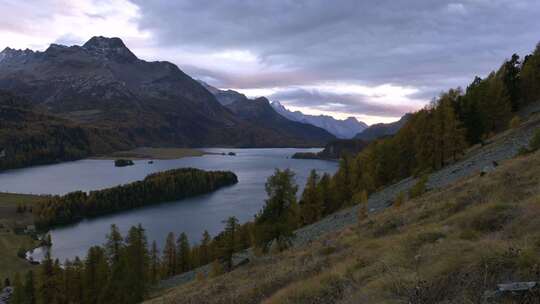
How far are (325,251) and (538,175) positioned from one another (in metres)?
12.2

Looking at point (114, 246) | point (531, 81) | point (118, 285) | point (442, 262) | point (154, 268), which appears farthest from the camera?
point (531, 81)

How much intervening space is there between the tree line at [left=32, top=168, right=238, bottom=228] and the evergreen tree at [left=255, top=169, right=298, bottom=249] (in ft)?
358

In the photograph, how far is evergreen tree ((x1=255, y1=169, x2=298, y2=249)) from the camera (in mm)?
41978

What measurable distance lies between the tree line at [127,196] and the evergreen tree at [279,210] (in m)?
109

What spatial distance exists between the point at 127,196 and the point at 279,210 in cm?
12025

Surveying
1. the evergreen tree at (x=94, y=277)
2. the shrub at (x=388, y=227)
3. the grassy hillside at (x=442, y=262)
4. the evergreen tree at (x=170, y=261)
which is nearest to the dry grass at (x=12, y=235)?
the evergreen tree at (x=170, y=261)

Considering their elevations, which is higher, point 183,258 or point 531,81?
point 531,81

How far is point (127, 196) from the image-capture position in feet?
489

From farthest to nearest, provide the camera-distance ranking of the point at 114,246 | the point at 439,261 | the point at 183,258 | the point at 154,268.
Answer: the point at 183,258
the point at 154,268
the point at 114,246
the point at 439,261

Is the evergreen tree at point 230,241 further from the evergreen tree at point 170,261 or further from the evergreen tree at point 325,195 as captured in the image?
the evergreen tree at point 170,261

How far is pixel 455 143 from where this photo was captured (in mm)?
57969

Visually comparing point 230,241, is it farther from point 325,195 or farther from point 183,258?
point 325,195

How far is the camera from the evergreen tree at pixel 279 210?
1653 inches

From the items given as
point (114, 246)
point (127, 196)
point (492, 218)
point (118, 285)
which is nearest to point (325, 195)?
point (114, 246)
